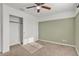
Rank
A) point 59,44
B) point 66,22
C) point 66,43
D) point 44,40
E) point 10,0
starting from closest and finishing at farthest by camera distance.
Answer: point 10,0 → point 66,22 → point 66,43 → point 59,44 → point 44,40

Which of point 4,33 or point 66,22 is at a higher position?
point 66,22

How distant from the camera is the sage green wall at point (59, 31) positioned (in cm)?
249

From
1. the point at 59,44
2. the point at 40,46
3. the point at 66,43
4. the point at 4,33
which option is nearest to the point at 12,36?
the point at 4,33

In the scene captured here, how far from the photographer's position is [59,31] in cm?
277

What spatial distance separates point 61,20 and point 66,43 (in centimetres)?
83

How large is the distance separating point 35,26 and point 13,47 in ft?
4.75

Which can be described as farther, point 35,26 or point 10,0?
point 35,26

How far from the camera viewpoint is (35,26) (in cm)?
361

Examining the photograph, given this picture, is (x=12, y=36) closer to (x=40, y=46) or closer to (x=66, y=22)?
(x=40, y=46)

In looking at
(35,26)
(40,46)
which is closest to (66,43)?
(40,46)

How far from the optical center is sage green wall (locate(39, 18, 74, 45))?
8.16 ft

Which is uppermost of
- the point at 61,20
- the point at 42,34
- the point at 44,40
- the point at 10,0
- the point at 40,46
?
the point at 10,0

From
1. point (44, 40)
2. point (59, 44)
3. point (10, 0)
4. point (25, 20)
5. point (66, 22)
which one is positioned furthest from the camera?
point (25, 20)

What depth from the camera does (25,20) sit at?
3.61 m
